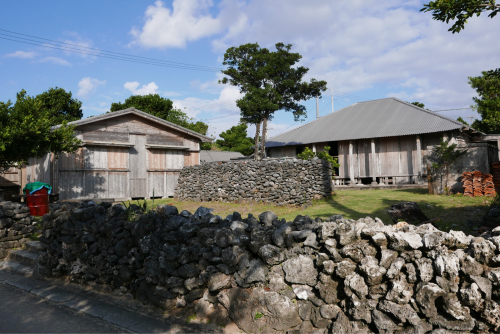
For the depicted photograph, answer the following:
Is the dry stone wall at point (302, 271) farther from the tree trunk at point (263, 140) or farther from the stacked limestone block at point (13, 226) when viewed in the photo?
the tree trunk at point (263, 140)

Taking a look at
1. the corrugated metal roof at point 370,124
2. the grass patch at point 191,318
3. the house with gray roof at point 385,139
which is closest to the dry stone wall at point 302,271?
the grass patch at point 191,318

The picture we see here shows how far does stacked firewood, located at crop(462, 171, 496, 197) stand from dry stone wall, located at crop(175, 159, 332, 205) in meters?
4.56

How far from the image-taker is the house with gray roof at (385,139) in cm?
1889

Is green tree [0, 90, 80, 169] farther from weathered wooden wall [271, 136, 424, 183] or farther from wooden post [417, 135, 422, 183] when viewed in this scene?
wooden post [417, 135, 422, 183]

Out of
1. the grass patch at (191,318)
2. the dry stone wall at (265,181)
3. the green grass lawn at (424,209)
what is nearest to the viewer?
the grass patch at (191,318)

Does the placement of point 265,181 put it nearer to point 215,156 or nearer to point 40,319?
point 40,319

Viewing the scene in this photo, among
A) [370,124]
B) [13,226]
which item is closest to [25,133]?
[13,226]

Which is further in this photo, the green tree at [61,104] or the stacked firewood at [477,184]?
the green tree at [61,104]

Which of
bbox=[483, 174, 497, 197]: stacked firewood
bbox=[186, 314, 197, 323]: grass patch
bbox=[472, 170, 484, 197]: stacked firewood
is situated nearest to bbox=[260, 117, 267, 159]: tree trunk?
bbox=[472, 170, 484, 197]: stacked firewood

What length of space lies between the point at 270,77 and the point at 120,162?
13284mm

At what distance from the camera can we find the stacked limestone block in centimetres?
814

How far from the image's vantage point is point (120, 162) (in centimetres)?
1714

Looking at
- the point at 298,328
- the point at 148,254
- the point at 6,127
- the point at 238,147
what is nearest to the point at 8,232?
the point at 6,127

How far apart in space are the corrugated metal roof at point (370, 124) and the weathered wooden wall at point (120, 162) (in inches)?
357
